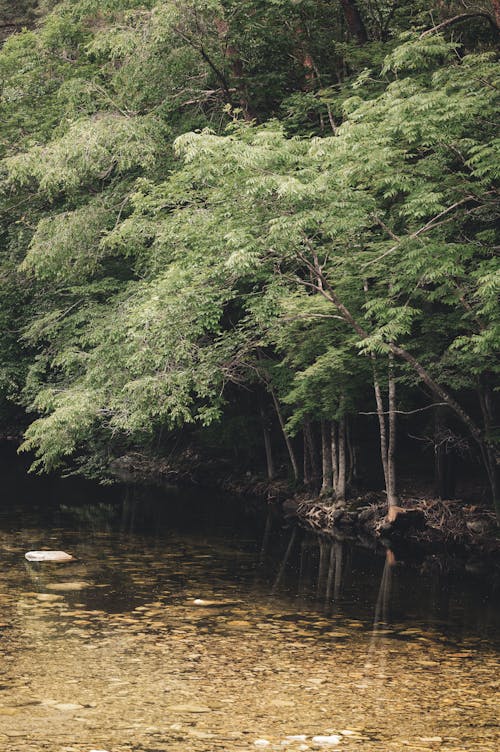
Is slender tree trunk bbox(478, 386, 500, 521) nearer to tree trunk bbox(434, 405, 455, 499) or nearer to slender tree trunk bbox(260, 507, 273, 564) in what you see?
tree trunk bbox(434, 405, 455, 499)

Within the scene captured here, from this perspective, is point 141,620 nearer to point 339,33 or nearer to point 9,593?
point 9,593

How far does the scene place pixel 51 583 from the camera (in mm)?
10750

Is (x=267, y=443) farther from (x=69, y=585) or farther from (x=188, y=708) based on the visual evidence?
(x=188, y=708)

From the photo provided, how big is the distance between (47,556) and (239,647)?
496cm

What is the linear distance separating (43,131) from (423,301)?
11.8 meters

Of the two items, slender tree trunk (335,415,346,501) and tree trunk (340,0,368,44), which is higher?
tree trunk (340,0,368,44)

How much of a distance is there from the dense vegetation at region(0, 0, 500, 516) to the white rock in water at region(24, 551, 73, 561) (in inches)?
148

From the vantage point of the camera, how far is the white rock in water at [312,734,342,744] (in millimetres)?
5754

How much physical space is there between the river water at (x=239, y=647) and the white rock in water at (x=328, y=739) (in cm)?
A: 1

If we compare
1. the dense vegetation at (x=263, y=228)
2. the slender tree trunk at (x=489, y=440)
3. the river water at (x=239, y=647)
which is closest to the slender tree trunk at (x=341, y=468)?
the dense vegetation at (x=263, y=228)

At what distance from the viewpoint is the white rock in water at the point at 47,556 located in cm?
1219

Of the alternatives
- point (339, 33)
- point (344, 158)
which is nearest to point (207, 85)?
point (339, 33)

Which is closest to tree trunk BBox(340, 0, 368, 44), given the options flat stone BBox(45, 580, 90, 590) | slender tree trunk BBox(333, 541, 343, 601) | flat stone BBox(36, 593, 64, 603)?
slender tree trunk BBox(333, 541, 343, 601)

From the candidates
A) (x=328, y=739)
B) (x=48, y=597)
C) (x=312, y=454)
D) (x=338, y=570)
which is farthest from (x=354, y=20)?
(x=328, y=739)
